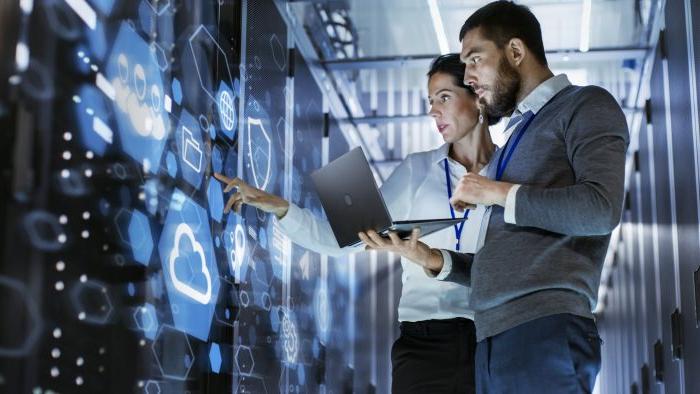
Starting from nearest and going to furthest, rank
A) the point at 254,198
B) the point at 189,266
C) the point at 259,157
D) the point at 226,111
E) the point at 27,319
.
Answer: the point at 27,319 → the point at 189,266 → the point at 254,198 → the point at 226,111 → the point at 259,157

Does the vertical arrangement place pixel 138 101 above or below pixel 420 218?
above

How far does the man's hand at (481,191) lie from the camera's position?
2061 millimetres

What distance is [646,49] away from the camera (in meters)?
4.99

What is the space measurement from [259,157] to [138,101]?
119 centimetres

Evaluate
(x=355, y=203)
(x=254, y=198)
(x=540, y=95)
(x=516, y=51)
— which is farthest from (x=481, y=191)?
(x=254, y=198)

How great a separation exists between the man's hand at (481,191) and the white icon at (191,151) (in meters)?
1.00

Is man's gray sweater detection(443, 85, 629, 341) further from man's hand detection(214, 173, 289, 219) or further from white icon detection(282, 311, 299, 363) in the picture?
white icon detection(282, 311, 299, 363)

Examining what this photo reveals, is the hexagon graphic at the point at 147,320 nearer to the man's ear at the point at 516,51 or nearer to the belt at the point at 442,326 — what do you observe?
the belt at the point at 442,326

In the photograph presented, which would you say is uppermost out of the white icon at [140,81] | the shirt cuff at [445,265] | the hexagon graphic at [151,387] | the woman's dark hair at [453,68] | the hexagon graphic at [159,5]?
the hexagon graphic at [159,5]

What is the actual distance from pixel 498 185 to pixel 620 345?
6.14 meters

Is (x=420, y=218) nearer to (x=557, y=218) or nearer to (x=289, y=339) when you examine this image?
(x=557, y=218)

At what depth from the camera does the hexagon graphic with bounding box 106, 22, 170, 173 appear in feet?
7.87

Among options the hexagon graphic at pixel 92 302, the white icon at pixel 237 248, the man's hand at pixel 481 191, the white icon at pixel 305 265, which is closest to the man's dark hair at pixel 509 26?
the man's hand at pixel 481 191

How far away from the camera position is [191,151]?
9.50 ft
